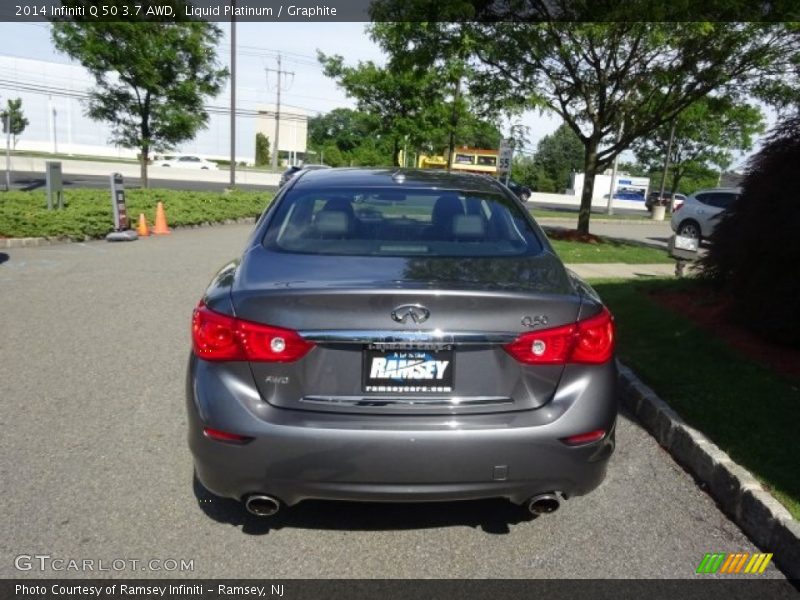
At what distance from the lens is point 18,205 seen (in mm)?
12977

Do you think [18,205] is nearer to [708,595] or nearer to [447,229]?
[447,229]

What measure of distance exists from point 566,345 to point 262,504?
144 cm

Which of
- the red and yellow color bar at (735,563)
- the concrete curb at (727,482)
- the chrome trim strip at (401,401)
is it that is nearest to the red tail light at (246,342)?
the chrome trim strip at (401,401)

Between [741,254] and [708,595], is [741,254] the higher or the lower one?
the higher one

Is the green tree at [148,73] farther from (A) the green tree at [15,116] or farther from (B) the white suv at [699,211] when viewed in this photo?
(A) the green tree at [15,116]

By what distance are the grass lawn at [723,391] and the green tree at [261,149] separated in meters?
85.2

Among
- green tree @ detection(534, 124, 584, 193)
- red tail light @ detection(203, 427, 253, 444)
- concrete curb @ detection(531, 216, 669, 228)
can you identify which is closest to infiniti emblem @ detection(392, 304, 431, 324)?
red tail light @ detection(203, 427, 253, 444)

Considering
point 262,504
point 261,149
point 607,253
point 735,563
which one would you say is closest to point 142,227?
point 607,253

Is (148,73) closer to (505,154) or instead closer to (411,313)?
(505,154)

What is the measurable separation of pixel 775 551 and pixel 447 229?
2231 millimetres

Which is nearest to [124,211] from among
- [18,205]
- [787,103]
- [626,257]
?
[18,205]

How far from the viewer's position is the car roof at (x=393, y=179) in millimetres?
4051

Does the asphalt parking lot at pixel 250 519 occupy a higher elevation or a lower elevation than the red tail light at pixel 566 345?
lower

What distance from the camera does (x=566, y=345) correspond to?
2.73m
